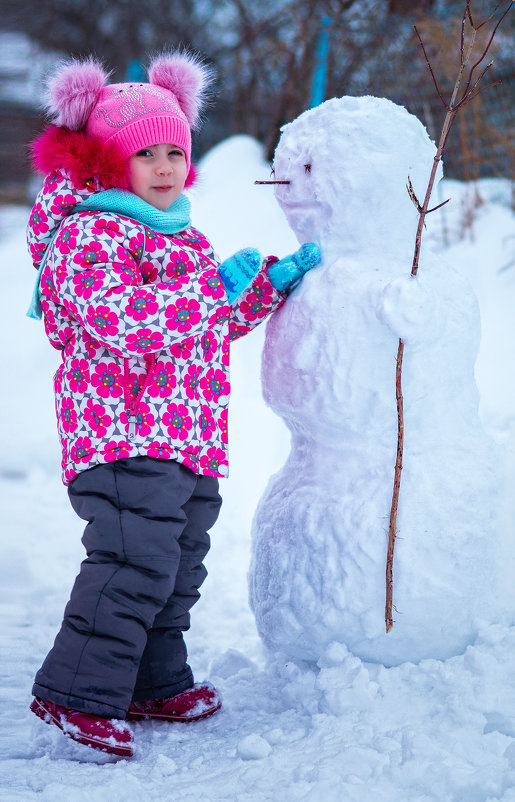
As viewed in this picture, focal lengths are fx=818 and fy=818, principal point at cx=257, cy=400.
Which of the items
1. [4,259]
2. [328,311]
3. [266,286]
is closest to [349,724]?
[328,311]

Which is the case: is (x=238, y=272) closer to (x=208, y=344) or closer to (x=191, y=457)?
(x=208, y=344)

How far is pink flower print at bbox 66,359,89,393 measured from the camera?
1.83 m

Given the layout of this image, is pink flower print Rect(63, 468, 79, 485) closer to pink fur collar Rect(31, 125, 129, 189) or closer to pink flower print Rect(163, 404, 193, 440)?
pink flower print Rect(163, 404, 193, 440)

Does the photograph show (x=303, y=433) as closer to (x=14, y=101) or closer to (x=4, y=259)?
(x=4, y=259)

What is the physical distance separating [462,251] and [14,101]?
972 cm

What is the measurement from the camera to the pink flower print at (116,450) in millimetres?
1787

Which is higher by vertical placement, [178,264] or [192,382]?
[178,264]

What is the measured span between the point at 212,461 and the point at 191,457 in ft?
0.26

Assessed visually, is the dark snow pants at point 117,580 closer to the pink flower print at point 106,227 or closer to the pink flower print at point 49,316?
the pink flower print at point 49,316

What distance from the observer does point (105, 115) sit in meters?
1.92

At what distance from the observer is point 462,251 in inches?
158

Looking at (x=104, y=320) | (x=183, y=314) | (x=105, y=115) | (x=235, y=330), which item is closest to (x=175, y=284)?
(x=183, y=314)

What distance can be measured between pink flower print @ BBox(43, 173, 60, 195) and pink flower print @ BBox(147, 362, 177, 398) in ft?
1.57

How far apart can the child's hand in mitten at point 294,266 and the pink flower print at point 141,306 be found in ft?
1.19
